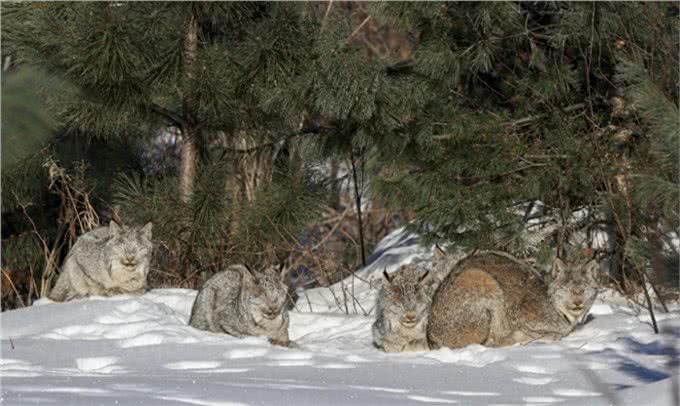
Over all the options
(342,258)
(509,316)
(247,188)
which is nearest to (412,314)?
(509,316)

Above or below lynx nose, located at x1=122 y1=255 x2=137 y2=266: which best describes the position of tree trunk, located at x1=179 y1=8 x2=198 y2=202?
above

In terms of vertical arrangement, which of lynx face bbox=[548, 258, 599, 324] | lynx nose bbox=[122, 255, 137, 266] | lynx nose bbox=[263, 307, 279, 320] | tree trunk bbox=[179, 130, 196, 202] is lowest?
lynx nose bbox=[263, 307, 279, 320]

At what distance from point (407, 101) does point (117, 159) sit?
3.95 meters

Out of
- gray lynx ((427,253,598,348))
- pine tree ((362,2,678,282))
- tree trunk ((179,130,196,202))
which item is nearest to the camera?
gray lynx ((427,253,598,348))

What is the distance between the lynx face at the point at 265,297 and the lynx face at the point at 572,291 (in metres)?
1.93

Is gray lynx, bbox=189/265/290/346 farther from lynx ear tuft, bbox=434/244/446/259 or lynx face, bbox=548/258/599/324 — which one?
lynx face, bbox=548/258/599/324

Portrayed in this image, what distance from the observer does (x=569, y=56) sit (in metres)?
11.7

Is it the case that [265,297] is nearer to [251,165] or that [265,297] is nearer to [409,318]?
[409,318]

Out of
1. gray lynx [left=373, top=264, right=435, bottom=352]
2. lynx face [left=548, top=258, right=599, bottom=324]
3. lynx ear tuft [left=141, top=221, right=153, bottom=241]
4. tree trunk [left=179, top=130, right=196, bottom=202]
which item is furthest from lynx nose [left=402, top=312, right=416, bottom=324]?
tree trunk [left=179, top=130, right=196, bottom=202]

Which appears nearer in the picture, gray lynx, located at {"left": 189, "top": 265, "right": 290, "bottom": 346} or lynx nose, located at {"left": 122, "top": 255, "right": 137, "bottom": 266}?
gray lynx, located at {"left": 189, "top": 265, "right": 290, "bottom": 346}

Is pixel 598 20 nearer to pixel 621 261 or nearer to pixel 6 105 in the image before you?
pixel 621 261

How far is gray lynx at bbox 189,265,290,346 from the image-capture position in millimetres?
9547

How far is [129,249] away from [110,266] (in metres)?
0.22

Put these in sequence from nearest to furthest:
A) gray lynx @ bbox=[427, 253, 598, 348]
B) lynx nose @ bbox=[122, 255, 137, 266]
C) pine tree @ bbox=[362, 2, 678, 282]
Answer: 1. gray lynx @ bbox=[427, 253, 598, 348]
2. pine tree @ bbox=[362, 2, 678, 282]
3. lynx nose @ bbox=[122, 255, 137, 266]
